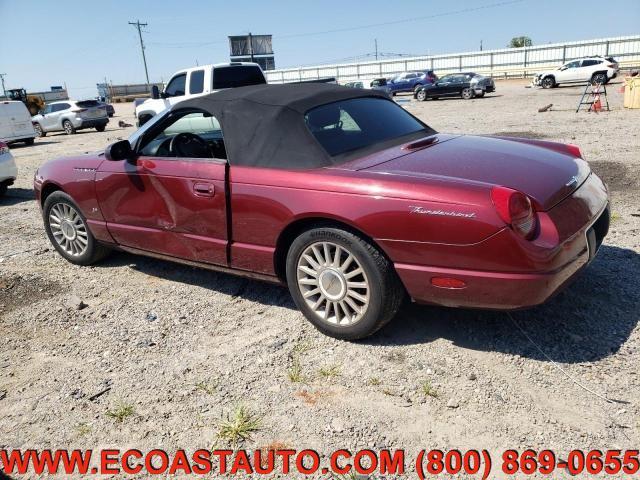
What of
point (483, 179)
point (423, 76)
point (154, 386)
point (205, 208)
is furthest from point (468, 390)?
point (423, 76)

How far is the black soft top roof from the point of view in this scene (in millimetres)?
3361

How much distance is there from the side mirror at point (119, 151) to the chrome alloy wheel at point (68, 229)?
1071 mm

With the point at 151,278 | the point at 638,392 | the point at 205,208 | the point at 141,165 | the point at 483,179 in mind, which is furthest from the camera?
the point at 151,278

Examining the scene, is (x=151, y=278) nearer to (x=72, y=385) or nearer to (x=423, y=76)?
(x=72, y=385)

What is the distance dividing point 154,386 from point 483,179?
2249 mm

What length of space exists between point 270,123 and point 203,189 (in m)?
0.68

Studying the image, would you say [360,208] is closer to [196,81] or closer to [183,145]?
[183,145]

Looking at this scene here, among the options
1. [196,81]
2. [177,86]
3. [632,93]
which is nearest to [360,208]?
[196,81]

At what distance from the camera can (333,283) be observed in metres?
3.24

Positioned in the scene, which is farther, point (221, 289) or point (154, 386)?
point (221, 289)

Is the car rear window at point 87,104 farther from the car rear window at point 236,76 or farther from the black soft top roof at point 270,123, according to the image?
the black soft top roof at point 270,123

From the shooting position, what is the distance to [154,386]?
9.98 ft

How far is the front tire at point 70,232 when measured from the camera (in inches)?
193

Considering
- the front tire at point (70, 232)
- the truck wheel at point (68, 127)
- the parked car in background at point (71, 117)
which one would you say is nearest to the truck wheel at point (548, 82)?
the parked car in background at point (71, 117)
